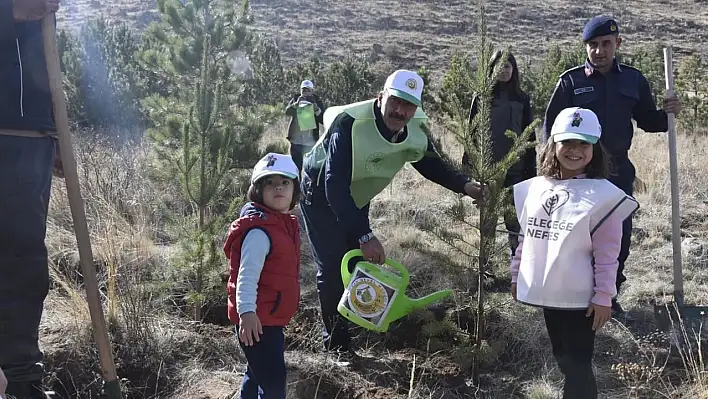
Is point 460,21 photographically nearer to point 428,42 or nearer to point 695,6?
point 428,42

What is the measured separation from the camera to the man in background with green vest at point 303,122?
835 centimetres

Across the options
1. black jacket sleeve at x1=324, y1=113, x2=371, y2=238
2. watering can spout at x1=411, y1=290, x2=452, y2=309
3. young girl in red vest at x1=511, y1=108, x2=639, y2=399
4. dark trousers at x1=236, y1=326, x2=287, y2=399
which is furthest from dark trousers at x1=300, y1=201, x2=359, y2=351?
young girl in red vest at x1=511, y1=108, x2=639, y2=399

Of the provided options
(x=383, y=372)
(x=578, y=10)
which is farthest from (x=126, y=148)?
(x=578, y=10)

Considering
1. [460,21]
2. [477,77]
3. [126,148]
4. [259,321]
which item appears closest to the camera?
[259,321]

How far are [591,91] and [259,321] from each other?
2756 mm

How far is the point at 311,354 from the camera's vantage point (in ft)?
13.0

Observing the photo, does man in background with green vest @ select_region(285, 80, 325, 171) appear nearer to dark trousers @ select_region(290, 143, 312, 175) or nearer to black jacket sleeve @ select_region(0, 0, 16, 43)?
dark trousers @ select_region(290, 143, 312, 175)

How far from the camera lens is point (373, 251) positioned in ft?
11.2

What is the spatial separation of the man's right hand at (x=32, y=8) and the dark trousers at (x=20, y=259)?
21.9 inches

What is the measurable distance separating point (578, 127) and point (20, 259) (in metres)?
2.59

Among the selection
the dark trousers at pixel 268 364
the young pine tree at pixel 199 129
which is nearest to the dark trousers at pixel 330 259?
the young pine tree at pixel 199 129

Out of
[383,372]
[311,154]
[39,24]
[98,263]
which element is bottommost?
[383,372]

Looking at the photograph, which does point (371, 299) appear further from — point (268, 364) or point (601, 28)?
point (601, 28)

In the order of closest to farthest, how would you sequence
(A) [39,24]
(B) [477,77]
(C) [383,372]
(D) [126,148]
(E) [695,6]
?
(A) [39,24] → (B) [477,77] → (C) [383,372] → (D) [126,148] → (E) [695,6]
